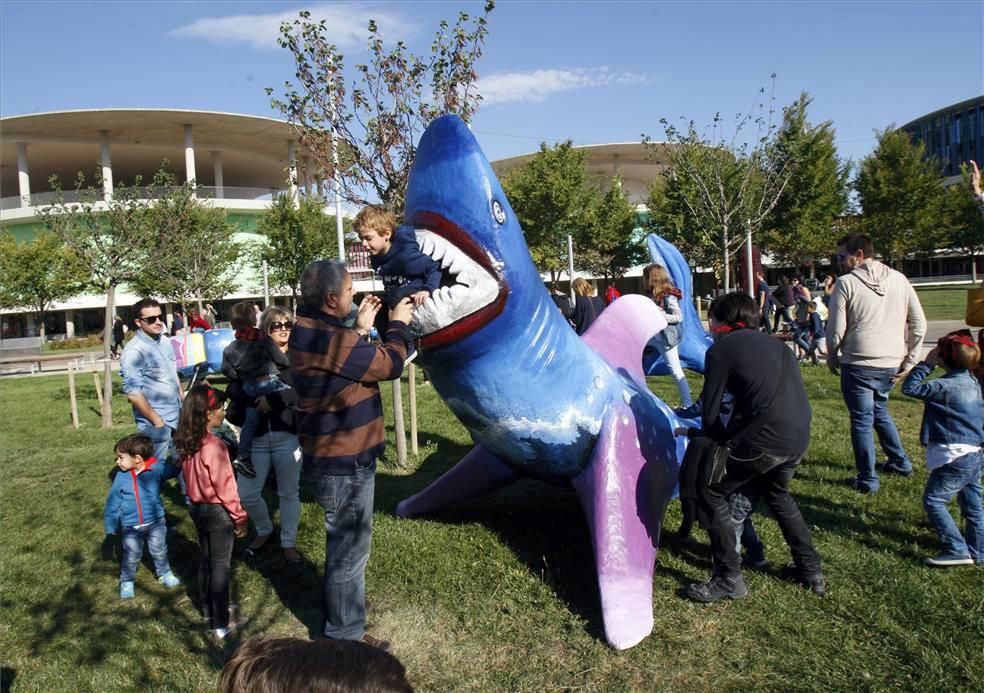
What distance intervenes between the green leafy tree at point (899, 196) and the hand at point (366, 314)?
3804cm

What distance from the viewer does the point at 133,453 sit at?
4.47 meters

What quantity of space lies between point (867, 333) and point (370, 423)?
159 inches

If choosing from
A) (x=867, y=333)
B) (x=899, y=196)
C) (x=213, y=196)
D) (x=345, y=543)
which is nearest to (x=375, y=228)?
(x=345, y=543)

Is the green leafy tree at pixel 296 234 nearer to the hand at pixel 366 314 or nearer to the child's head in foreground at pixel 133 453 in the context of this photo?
the child's head in foreground at pixel 133 453

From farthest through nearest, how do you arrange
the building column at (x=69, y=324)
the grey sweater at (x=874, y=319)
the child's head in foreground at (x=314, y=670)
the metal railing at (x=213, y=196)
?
the building column at (x=69, y=324) → the metal railing at (x=213, y=196) → the grey sweater at (x=874, y=319) → the child's head in foreground at (x=314, y=670)

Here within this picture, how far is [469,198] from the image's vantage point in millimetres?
3646

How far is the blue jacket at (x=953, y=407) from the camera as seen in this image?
4.20 meters

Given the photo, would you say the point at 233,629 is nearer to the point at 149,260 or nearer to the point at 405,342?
the point at 405,342

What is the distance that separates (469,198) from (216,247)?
90.3ft

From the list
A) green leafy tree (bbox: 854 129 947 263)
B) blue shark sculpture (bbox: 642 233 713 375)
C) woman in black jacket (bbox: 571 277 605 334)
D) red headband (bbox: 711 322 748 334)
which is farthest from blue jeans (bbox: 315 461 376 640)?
green leafy tree (bbox: 854 129 947 263)

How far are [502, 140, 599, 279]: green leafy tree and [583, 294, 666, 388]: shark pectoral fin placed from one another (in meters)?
29.2

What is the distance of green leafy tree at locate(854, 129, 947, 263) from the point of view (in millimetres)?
35406

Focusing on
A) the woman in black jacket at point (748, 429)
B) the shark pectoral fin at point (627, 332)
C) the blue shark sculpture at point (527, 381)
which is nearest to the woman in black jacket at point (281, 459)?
the blue shark sculpture at point (527, 381)

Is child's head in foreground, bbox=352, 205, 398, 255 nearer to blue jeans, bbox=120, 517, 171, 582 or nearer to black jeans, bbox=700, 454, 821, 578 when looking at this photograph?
black jeans, bbox=700, 454, 821, 578
